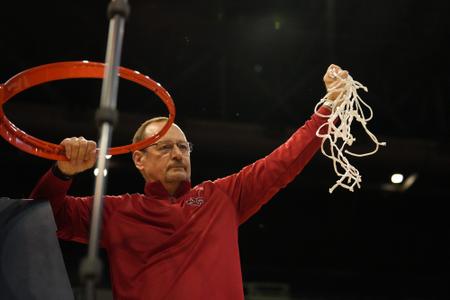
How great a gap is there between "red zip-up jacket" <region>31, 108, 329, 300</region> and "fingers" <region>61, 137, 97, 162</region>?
110 mm

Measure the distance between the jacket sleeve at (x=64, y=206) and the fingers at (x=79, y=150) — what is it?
0.35ft

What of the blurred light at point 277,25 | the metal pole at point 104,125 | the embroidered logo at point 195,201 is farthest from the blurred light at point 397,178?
the metal pole at point 104,125

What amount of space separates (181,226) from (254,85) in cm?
306

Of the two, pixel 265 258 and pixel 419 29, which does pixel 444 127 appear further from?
pixel 265 258

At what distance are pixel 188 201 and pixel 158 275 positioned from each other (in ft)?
1.00

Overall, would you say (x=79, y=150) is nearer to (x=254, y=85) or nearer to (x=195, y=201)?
(x=195, y=201)

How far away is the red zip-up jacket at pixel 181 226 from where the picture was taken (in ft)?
6.11

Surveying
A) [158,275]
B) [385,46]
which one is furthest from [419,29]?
[158,275]

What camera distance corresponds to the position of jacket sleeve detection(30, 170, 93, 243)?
1861 millimetres

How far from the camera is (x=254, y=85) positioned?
4914 mm

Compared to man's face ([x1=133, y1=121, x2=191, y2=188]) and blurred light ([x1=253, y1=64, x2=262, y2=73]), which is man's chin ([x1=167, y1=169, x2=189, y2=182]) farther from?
blurred light ([x1=253, y1=64, x2=262, y2=73])

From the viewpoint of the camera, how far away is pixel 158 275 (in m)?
1.87

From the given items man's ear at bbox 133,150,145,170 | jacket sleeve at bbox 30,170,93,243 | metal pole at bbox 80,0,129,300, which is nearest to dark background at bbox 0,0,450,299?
man's ear at bbox 133,150,145,170

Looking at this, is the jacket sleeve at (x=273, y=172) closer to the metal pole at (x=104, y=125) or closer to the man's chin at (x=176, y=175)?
the man's chin at (x=176, y=175)
